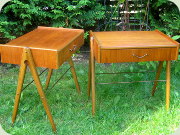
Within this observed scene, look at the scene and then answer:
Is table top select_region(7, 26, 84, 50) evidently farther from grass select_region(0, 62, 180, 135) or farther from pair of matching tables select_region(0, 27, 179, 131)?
grass select_region(0, 62, 180, 135)

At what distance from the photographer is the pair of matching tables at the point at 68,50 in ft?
6.31

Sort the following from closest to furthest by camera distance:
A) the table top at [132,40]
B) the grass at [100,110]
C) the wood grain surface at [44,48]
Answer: the wood grain surface at [44,48] < the table top at [132,40] < the grass at [100,110]

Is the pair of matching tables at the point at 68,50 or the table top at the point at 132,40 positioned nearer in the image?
the pair of matching tables at the point at 68,50

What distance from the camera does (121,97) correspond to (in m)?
2.85

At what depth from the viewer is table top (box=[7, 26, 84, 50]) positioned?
2.02 meters

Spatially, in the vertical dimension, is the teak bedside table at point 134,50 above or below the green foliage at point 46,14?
below

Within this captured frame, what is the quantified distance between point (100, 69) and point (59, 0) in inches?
45.4

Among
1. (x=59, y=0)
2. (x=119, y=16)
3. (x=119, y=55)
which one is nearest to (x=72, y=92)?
(x=119, y=55)

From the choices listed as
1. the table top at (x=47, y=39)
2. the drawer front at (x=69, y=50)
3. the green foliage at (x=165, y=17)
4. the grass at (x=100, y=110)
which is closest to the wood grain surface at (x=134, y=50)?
the drawer front at (x=69, y=50)

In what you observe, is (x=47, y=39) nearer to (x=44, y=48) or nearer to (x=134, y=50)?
(x=44, y=48)

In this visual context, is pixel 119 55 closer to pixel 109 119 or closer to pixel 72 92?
pixel 109 119

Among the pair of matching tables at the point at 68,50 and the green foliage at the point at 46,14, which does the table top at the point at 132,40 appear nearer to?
the pair of matching tables at the point at 68,50

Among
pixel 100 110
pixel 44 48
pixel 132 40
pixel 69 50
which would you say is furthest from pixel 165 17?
pixel 44 48

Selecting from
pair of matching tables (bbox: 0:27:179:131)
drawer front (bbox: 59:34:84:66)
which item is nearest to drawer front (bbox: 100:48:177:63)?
pair of matching tables (bbox: 0:27:179:131)
